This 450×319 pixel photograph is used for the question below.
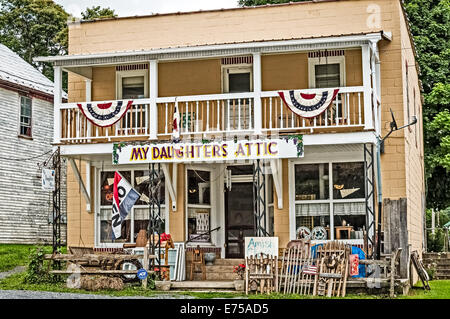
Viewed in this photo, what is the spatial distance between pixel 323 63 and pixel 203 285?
6403mm

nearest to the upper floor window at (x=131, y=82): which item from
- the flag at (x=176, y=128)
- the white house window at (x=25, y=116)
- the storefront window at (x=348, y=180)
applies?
the flag at (x=176, y=128)

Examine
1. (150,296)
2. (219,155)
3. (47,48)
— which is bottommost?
(150,296)

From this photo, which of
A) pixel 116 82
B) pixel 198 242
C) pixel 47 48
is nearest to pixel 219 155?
pixel 198 242

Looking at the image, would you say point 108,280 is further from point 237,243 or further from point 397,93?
point 397,93

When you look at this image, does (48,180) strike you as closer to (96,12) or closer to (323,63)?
(323,63)

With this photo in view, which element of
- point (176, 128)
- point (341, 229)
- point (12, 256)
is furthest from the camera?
point (12, 256)

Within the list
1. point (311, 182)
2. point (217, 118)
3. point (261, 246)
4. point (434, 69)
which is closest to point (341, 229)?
point (311, 182)

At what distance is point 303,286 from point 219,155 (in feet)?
11.4

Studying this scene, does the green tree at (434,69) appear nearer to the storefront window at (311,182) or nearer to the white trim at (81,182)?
the storefront window at (311,182)

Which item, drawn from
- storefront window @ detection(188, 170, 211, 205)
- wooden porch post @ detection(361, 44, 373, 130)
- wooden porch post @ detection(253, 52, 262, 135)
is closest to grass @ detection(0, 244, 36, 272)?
storefront window @ detection(188, 170, 211, 205)

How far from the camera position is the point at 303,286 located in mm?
15805

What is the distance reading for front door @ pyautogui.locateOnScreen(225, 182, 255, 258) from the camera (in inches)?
768

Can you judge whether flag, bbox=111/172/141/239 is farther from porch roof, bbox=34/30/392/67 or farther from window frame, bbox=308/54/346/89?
window frame, bbox=308/54/346/89

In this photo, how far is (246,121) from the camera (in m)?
18.8
